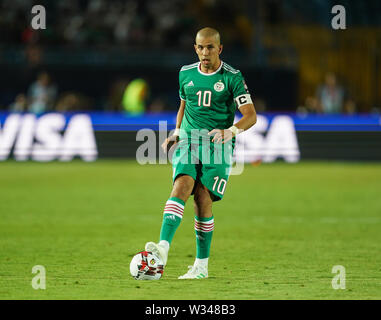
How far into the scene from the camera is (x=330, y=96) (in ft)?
66.9

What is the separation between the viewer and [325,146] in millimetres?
18516

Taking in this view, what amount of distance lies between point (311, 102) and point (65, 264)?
13.6 m

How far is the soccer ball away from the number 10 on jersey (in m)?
1.40

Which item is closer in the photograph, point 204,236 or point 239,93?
point 239,93

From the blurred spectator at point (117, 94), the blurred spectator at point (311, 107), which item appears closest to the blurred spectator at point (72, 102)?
the blurred spectator at point (117, 94)

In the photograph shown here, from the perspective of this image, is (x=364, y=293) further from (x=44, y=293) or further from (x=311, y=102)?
(x=311, y=102)

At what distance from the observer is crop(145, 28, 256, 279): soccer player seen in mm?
6836

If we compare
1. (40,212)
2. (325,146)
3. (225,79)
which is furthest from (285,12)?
(225,79)

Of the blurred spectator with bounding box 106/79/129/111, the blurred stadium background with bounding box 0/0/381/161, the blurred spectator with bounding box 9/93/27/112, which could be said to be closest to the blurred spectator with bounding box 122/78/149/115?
the blurred stadium background with bounding box 0/0/381/161

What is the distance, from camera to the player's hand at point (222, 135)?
6.62 m

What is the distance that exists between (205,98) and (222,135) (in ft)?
1.55

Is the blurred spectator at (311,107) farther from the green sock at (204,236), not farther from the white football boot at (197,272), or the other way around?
the white football boot at (197,272)

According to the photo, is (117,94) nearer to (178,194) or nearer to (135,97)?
(135,97)

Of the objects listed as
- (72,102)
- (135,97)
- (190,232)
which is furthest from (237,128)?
(135,97)
